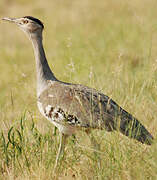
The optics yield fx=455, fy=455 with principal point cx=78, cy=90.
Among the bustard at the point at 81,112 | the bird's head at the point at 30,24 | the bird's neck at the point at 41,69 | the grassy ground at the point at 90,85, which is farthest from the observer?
the bird's head at the point at 30,24

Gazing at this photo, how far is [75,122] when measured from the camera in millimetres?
3346

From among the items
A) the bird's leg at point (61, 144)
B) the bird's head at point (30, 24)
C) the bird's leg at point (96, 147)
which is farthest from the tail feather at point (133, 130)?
the bird's head at point (30, 24)

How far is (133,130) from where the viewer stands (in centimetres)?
318

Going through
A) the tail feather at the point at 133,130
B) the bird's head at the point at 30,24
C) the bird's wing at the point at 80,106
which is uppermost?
the bird's head at the point at 30,24

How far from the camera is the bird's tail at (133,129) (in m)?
3.15

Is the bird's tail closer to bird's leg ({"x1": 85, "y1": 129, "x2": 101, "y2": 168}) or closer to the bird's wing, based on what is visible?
the bird's wing

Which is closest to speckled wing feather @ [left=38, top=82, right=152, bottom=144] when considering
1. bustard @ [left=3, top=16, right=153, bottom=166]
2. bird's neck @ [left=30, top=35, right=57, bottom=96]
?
bustard @ [left=3, top=16, right=153, bottom=166]

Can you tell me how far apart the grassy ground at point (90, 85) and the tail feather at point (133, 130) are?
0.05 meters

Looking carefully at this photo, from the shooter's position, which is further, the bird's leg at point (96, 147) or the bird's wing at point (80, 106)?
the bird's wing at point (80, 106)

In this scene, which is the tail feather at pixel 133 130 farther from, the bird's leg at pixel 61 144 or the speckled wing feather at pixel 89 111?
the bird's leg at pixel 61 144

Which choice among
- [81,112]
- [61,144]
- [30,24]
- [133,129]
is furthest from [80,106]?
[30,24]

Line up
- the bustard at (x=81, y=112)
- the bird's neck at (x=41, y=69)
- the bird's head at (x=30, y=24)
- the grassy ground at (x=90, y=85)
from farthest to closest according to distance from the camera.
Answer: the bird's head at (x=30, y=24) < the bird's neck at (x=41, y=69) < the bustard at (x=81, y=112) < the grassy ground at (x=90, y=85)

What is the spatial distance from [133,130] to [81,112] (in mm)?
429

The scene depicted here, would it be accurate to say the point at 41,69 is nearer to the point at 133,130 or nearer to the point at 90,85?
the point at 90,85
